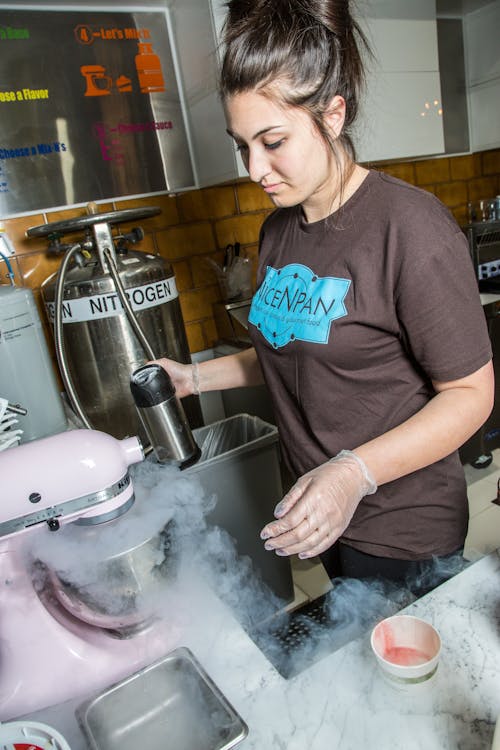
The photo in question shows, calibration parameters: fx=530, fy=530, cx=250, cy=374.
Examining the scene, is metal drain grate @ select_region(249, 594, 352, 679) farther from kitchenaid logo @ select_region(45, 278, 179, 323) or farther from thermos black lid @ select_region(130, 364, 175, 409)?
kitchenaid logo @ select_region(45, 278, 179, 323)

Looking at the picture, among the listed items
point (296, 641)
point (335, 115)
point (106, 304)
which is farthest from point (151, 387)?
point (106, 304)

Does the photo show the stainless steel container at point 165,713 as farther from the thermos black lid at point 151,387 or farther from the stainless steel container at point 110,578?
the thermos black lid at point 151,387

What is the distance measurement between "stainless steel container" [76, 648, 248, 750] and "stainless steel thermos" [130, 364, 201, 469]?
343mm

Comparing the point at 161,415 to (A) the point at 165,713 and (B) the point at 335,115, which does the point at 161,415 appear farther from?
(B) the point at 335,115

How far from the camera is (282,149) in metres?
0.95

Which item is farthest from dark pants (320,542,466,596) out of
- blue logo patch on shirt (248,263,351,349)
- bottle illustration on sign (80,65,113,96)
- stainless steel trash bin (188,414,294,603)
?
bottle illustration on sign (80,65,113,96)

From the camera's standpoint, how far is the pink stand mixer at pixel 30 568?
0.69 meters

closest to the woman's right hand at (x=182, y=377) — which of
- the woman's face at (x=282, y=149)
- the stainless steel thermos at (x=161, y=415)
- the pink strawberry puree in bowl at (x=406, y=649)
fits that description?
the stainless steel thermos at (x=161, y=415)

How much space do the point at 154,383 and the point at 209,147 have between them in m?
1.58

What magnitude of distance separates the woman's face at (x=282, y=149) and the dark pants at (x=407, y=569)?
0.75 m

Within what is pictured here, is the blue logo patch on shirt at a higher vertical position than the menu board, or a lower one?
lower

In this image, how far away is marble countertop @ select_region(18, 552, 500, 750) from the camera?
0.59 meters

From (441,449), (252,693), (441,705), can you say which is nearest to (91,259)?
(441,449)

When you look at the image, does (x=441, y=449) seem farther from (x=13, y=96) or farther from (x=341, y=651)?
(x=13, y=96)
